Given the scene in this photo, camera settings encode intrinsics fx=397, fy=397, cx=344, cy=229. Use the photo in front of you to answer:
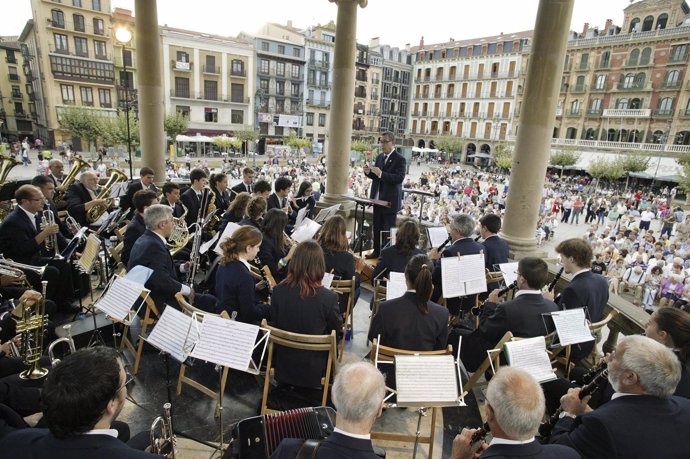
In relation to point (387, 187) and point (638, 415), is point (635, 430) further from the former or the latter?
point (387, 187)

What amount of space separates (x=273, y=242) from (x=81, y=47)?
148 feet

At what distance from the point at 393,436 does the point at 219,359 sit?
57.1 inches

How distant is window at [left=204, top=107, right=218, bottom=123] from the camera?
44.3m

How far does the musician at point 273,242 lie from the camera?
15.3 ft

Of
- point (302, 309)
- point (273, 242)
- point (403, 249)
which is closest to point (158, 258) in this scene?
point (273, 242)

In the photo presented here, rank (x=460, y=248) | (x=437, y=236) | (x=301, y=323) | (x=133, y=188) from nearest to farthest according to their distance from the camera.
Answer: (x=301, y=323), (x=460, y=248), (x=437, y=236), (x=133, y=188)

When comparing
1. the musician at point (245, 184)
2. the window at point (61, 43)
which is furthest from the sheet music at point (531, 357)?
the window at point (61, 43)

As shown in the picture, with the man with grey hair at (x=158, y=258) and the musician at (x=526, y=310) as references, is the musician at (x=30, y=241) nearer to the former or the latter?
the man with grey hair at (x=158, y=258)

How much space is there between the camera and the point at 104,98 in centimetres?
3978

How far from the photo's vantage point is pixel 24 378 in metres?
2.97

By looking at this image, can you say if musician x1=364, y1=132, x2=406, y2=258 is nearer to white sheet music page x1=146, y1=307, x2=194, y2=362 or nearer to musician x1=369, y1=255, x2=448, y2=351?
musician x1=369, y1=255, x2=448, y2=351

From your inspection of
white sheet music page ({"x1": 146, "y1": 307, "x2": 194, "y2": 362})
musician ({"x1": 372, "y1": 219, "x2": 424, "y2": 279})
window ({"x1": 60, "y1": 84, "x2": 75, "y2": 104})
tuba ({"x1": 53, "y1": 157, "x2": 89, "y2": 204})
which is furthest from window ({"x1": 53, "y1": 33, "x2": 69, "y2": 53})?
white sheet music page ({"x1": 146, "y1": 307, "x2": 194, "y2": 362})

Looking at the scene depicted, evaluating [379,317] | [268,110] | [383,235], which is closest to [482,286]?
[379,317]

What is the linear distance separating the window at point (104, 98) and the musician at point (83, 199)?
133 ft
